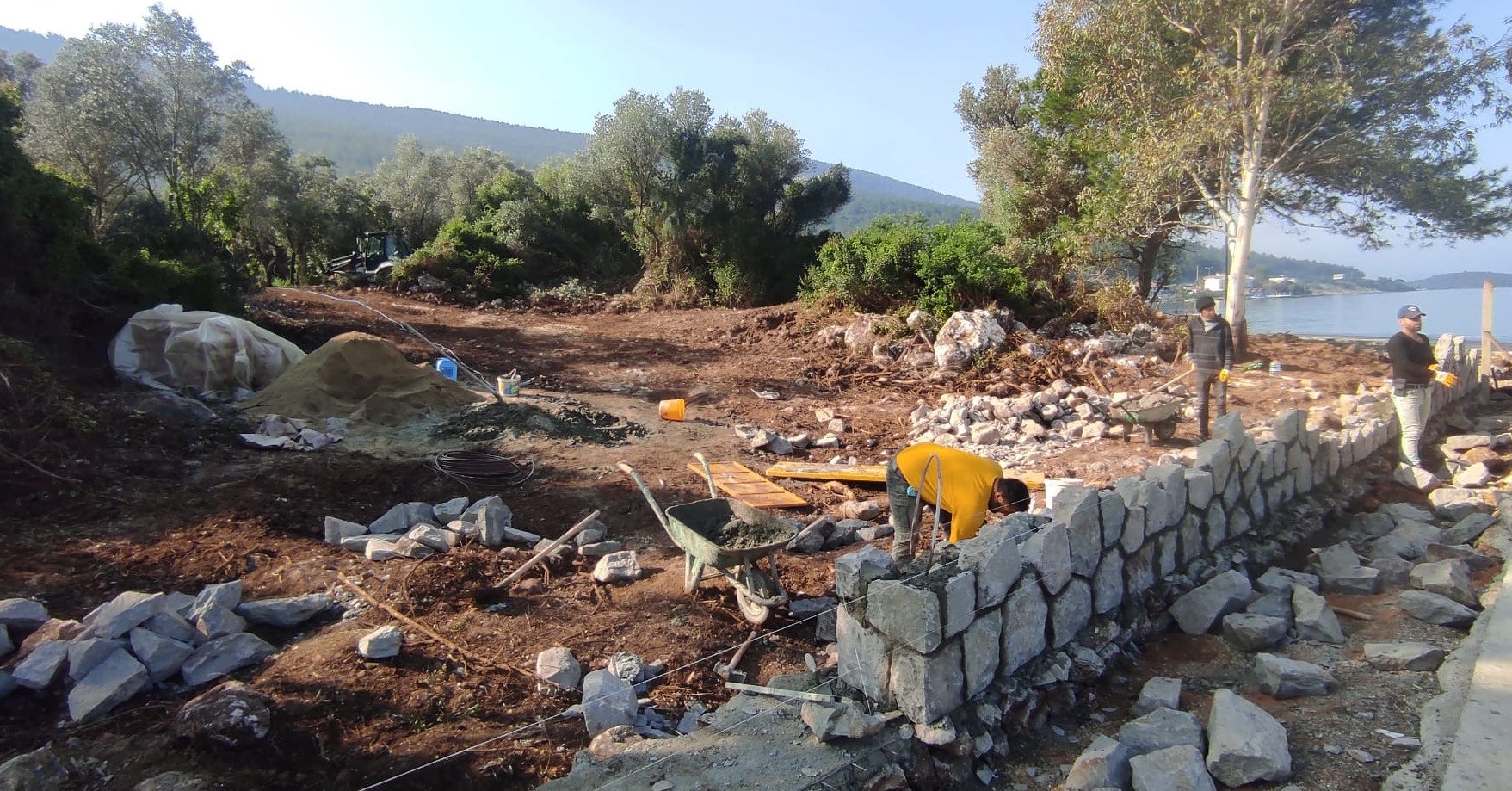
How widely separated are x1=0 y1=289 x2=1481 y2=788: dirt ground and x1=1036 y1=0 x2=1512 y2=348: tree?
3.15 meters

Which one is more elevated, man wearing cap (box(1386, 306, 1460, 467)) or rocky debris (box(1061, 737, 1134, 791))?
man wearing cap (box(1386, 306, 1460, 467))

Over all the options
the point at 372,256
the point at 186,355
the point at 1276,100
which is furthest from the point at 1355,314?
the point at 372,256

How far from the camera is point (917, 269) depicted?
14977 mm

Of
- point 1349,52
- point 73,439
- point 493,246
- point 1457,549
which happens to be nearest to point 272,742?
point 73,439

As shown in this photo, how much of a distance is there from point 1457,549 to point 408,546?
6.55 metres

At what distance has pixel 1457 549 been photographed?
489 cm

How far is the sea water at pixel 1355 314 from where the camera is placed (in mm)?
12047

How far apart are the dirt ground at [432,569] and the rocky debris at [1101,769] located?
398mm

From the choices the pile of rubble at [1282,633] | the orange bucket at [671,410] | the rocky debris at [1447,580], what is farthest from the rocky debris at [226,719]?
the orange bucket at [671,410]

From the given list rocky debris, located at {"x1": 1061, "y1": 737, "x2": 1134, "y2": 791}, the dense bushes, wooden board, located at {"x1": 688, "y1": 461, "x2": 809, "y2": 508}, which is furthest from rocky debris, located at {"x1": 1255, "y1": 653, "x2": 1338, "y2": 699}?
the dense bushes

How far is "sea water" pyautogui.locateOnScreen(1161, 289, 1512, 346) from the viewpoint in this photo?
39.5 ft

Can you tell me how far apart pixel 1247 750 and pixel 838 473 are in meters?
5.03

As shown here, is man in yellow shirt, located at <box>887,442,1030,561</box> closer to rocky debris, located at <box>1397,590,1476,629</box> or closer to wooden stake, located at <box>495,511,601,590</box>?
rocky debris, located at <box>1397,590,1476,629</box>

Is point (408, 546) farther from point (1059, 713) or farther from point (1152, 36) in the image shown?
point (1152, 36)
